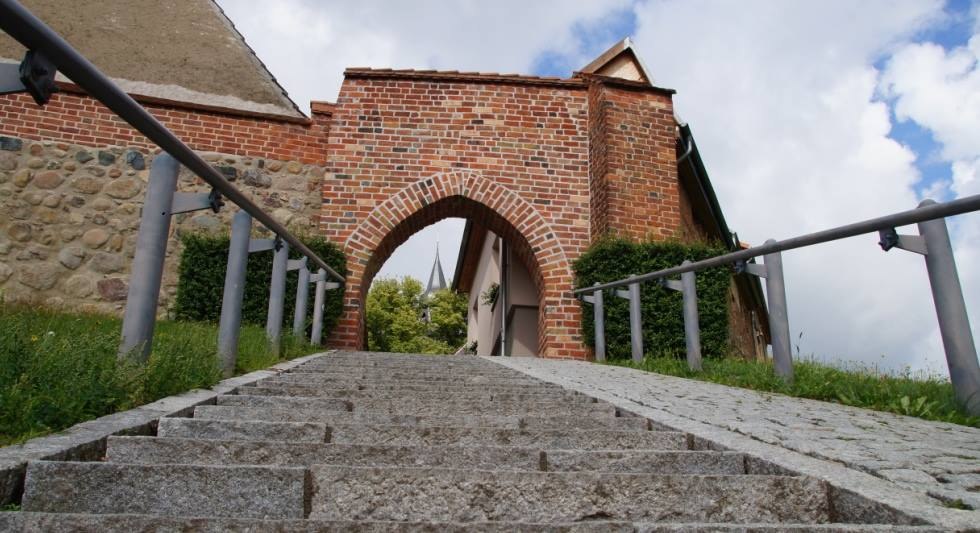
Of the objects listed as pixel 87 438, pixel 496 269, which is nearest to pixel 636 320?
pixel 87 438

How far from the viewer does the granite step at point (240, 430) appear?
2039 mm

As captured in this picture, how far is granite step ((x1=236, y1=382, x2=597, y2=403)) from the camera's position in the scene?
9.93 ft

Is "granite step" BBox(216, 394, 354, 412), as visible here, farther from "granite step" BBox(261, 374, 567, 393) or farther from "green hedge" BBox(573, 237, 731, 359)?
"green hedge" BBox(573, 237, 731, 359)

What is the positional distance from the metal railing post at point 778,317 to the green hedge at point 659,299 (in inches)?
114

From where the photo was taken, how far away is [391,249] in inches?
360

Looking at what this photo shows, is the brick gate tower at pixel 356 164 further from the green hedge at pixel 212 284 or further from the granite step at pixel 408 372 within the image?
the granite step at pixel 408 372

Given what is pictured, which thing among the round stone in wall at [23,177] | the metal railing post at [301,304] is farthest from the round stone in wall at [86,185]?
the metal railing post at [301,304]

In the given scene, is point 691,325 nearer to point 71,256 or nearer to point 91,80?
point 91,80

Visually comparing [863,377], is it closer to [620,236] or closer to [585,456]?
[585,456]

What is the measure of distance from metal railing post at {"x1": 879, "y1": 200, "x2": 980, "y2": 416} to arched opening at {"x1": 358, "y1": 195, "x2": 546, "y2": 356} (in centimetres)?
578

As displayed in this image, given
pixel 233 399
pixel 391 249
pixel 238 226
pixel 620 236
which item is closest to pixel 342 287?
pixel 391 249

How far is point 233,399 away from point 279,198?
6400 millimetres

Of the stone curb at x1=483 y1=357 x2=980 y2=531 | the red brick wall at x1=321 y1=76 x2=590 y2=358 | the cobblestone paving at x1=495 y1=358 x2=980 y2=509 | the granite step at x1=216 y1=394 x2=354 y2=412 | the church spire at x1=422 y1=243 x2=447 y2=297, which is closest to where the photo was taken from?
the stone curb at x1=483 y1=357 x2=980 y2=531

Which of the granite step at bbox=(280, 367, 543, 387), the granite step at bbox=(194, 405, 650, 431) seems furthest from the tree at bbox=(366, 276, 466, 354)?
the granite step at bbox=(194, 405, 650, 431)
